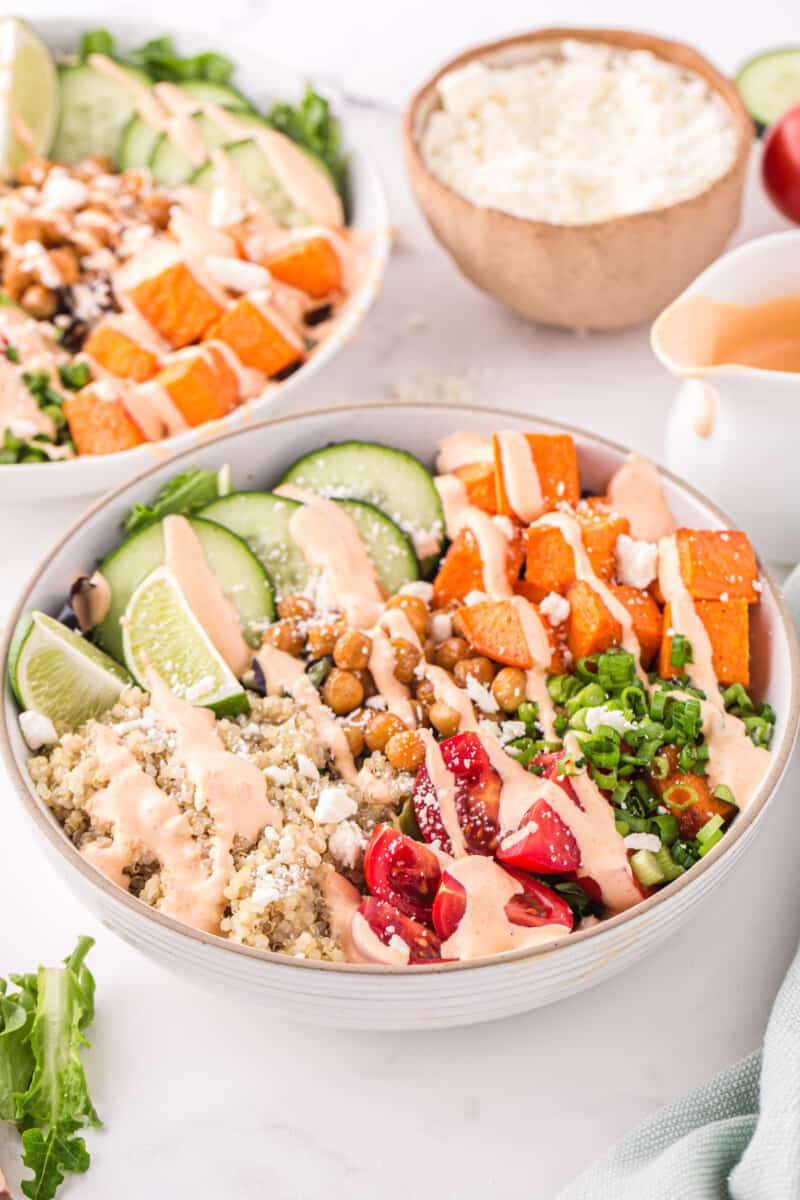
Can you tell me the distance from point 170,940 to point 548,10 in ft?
10.9

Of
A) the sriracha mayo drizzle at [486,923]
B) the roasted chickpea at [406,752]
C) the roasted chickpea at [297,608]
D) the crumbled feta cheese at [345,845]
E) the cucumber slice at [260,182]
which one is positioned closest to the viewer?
the sriracha mayo drizzle at [486,923]

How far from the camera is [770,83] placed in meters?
3.40

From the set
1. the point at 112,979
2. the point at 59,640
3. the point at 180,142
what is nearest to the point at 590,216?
the point at 180,142

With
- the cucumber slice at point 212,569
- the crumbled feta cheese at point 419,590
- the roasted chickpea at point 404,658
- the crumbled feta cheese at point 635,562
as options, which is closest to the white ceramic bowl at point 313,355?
the cucumber slice at point 212,569

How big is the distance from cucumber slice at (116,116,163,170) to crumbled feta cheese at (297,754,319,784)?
6.16 feet

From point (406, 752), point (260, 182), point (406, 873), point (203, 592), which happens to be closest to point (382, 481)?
point (203, 592)

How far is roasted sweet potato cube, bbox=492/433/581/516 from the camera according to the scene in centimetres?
235

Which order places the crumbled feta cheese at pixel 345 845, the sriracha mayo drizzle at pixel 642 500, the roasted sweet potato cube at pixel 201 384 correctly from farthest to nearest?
the roasted sweet potato cube at pixel 201 384 → the sriracha mayo drizzle at pixel 642 500 → the crumbled feta cheese at pixel 345 845

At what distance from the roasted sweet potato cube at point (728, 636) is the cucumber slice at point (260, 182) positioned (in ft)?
4.94

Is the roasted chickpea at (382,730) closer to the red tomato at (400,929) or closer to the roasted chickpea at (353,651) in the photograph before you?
→ the roasted chickpea at (353,651)

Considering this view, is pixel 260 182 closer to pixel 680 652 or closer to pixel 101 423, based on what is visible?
pixel 101 423

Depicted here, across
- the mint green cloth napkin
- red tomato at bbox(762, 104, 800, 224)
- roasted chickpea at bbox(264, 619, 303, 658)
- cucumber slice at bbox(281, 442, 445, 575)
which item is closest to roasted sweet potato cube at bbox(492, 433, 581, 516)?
cucumber slice at bbox(281, 442, 445, 575)

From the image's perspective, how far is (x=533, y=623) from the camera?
219 cm

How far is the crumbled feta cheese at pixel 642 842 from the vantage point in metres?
1.92
